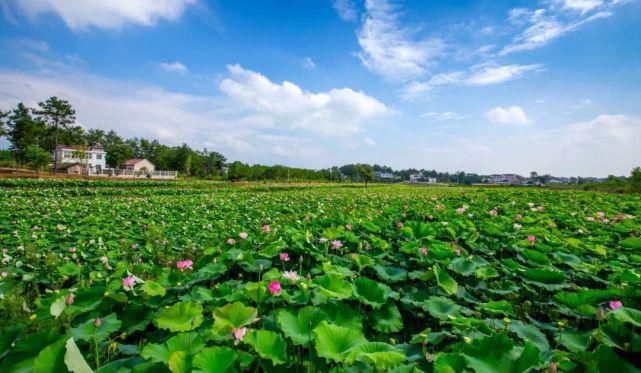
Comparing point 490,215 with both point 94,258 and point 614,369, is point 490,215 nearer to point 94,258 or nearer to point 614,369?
point 614,369

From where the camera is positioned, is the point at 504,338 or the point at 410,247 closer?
the point at 504,338

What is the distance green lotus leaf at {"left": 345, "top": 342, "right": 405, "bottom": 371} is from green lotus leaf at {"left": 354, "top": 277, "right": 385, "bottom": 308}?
513 mm

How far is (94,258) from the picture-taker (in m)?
4.30

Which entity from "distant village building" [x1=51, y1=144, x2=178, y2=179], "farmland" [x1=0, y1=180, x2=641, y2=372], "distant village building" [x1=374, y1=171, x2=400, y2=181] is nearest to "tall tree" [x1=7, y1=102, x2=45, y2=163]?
"distant village building" [x1=51, y1=144, x2=178, y2=179]

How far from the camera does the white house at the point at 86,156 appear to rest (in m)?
55.4

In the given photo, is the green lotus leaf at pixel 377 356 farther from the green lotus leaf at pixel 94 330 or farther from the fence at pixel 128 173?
the fence at pixel 128 173

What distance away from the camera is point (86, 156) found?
53.9 metres

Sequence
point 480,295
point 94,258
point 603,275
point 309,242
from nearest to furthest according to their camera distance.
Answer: point 480,295 → point 603,275 → point 309,242 → point 94,258

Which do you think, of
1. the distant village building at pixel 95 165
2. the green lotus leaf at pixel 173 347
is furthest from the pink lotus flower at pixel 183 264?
the distant village building at pixel 95 165

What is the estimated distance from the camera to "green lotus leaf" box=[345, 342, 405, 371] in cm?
107

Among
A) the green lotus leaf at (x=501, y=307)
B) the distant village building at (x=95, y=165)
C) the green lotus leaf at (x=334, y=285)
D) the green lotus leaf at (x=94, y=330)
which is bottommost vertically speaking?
the green lotus leaf at (x=94, y=330)

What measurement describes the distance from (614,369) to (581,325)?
1.31 meters

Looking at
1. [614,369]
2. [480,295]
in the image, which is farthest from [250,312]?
[480,295]

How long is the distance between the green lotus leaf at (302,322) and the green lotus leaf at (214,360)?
0.99 feet
